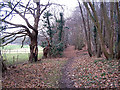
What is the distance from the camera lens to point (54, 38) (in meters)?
25.7

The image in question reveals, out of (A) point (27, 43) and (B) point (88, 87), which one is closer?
(B) point (88, 87)

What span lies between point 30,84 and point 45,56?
14.2 metres

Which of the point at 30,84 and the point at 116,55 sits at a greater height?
the point at 116,55

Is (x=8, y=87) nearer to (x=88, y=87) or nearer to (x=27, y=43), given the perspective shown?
(x=88, y=87)

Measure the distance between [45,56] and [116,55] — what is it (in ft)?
45.0

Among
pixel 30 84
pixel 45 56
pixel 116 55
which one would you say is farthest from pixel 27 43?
pixel 116 55

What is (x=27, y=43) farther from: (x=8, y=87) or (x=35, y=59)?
(x=8, y=87)

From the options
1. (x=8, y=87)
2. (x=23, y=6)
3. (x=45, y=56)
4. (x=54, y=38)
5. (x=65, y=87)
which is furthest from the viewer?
(x=54, y=38)

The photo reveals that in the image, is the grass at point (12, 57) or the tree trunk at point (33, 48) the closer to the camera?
the grass at point (12, 57)

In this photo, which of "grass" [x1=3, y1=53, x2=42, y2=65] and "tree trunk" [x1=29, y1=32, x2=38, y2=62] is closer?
"grass" [x1=3, y1=53, x2=42, y2=65]

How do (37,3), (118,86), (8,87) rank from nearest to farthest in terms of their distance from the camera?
(118,86) < (8,87) < (37,3)

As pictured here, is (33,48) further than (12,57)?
Yes

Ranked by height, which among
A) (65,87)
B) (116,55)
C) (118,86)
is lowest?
(65,87)

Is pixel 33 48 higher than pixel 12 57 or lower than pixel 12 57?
higher
